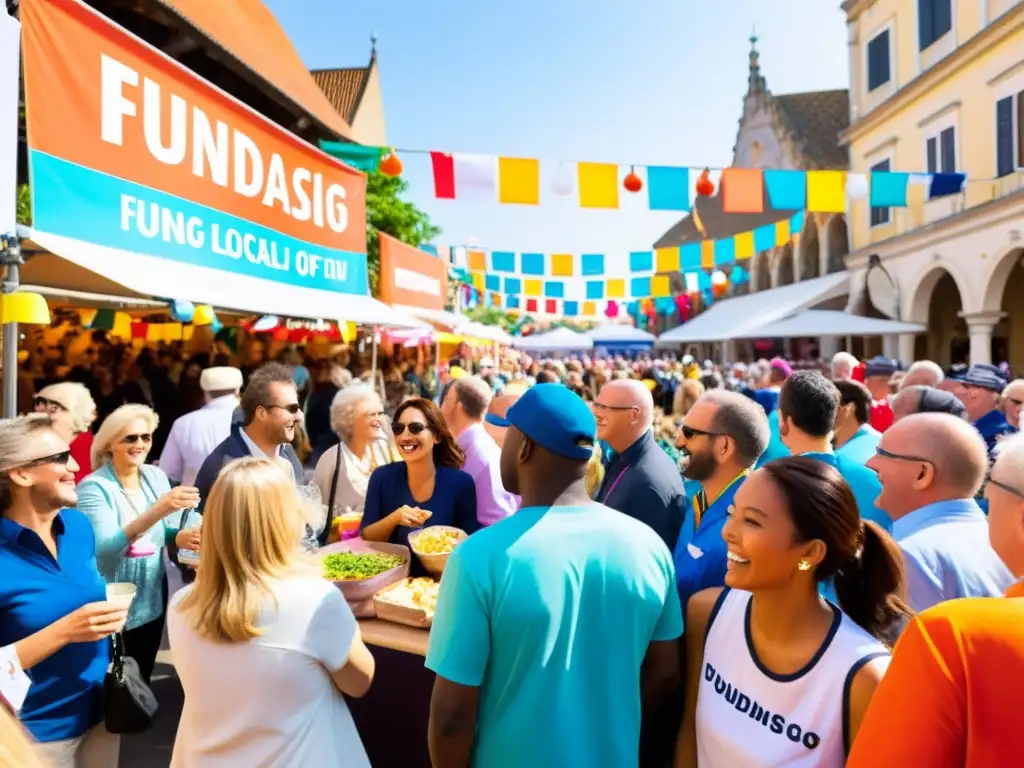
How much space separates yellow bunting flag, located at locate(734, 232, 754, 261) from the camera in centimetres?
1636

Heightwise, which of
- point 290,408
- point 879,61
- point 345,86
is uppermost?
point 345,86

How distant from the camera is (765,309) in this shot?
20.6 m

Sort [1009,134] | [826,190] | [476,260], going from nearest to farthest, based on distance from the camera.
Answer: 1. [826,190]
2. [1009,134]
3. [476,260]

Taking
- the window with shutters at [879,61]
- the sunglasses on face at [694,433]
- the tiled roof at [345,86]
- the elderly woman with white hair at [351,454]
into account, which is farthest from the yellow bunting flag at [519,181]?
the tiled roof at [345,86]

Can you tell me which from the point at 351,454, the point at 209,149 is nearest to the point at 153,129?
the point at 209,149

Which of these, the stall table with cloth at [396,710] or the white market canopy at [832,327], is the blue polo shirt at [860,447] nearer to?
the stall table with cloth at [396,710]

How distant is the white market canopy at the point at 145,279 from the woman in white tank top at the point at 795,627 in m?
4.34

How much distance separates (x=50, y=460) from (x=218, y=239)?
195 inches

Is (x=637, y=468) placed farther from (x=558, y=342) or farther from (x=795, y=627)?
(x=558, y=342)

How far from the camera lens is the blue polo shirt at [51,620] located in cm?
206

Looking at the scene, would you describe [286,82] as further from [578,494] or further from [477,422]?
[578,494]

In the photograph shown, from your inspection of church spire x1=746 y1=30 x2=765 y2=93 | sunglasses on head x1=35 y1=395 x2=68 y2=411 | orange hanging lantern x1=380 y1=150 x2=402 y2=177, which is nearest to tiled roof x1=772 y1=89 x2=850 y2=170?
church spire x1=746 y1=30 x2=765 y2=93

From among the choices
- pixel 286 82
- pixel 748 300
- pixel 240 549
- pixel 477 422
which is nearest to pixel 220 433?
pixel 477 422

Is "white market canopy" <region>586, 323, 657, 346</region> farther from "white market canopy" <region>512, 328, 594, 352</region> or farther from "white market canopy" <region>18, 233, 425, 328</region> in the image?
"white market canopy" <region>18, 233, 425, 328</region>
